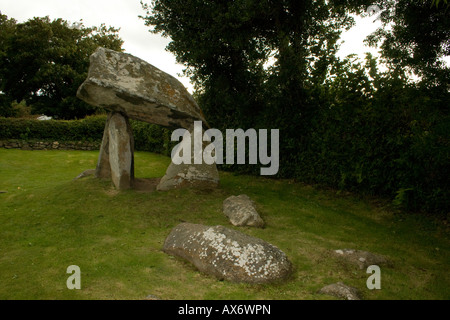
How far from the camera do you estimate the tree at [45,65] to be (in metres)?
30.9

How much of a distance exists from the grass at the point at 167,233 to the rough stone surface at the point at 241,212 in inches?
8.9

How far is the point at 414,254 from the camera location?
22.5ft

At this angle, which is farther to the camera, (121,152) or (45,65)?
(45,65)

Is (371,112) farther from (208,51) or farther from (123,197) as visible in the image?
(123,197)

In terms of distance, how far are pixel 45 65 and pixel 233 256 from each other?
32788 mm

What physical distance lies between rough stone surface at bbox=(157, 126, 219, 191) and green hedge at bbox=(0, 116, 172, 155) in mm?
10134

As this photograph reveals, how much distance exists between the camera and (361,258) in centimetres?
597

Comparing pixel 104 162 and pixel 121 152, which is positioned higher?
pixel 121 152

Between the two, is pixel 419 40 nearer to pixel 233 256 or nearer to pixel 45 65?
pixel 233 256

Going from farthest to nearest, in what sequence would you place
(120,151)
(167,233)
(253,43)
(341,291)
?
(253,43) → (120,151) → (167,233) → (341,291)

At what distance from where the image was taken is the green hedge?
2209cm

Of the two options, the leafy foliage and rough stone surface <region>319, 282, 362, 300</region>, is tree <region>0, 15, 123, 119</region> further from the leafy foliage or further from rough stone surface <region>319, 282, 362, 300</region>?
rough stone surface <region>319, 282, 362, 300</region>

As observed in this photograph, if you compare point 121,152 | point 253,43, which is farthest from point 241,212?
point 253,43

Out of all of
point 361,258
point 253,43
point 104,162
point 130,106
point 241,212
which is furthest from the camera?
point 253,43
